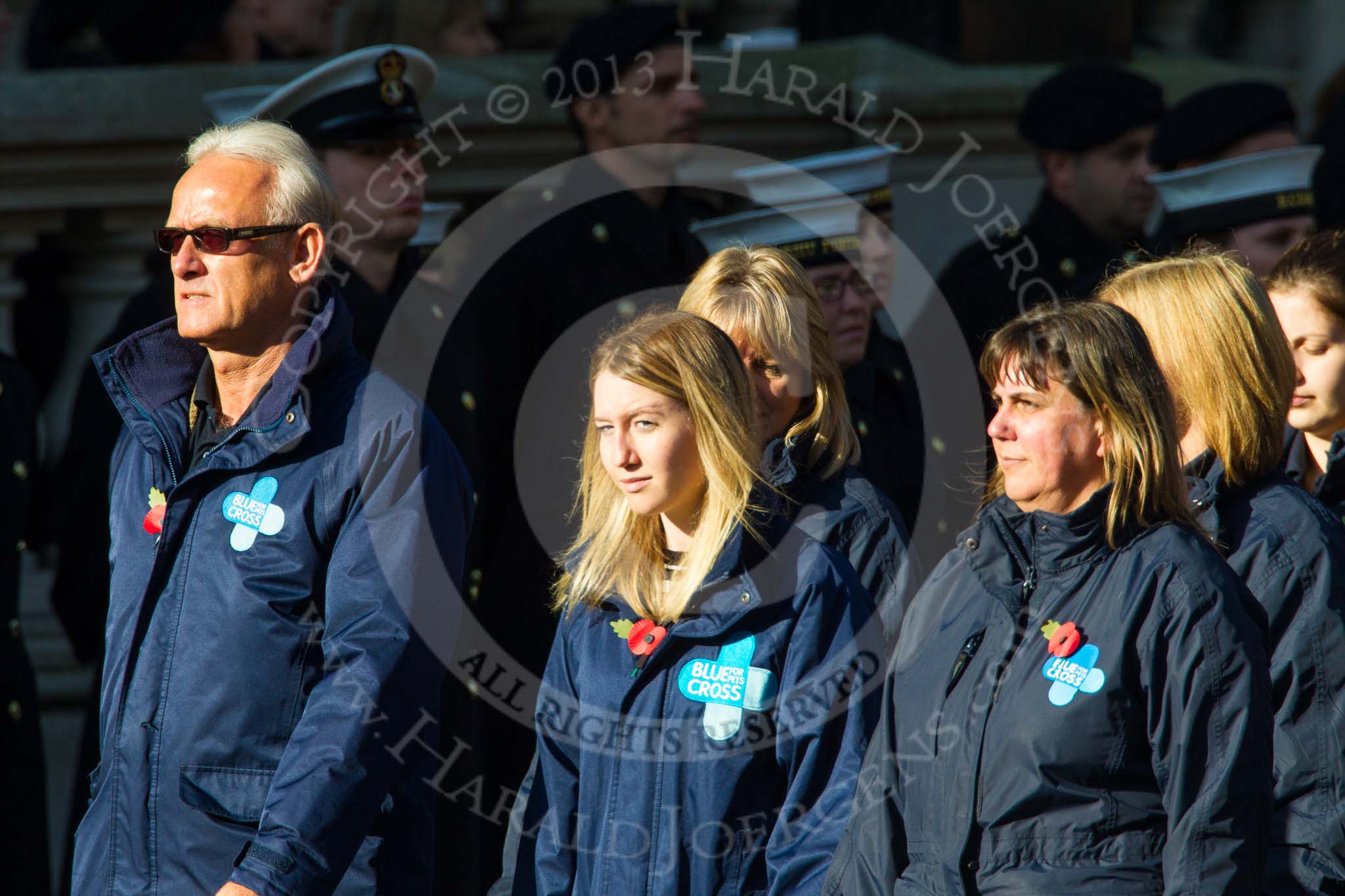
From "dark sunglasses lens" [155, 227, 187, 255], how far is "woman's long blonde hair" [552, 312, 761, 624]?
0.74 metres

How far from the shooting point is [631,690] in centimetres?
285

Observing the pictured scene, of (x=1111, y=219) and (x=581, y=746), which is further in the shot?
(x=1111, y=219)

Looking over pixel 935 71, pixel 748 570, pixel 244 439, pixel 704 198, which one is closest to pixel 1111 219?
pixel 935 71

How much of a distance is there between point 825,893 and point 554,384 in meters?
2.02

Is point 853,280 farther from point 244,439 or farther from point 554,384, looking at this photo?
point 244,439

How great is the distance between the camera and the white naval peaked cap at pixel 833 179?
14.5 feet

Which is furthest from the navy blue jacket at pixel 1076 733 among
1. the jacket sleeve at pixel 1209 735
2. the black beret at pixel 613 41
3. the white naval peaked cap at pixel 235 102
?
the white naval peaked cap at pixel 235 102

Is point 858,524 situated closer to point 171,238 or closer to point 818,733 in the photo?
point 818,733

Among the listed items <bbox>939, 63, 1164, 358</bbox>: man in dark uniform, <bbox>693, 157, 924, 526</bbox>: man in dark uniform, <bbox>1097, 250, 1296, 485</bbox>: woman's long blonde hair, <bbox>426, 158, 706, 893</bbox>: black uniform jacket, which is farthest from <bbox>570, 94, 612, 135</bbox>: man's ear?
<bbox>1097, 250, 1296, 485</bbox>: woman's long blonde hair

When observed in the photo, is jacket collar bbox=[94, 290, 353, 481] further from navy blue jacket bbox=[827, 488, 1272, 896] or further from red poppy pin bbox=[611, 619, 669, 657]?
navy blue jacket bbox=[827, 488, 1272, 896]

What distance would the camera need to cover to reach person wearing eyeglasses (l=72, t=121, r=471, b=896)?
279 cm

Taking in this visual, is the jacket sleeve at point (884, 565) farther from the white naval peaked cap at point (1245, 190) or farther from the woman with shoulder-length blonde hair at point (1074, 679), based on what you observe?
the white naval peaked cap at point (1245, 190)

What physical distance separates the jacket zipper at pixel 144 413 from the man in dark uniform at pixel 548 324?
1153 millimetres

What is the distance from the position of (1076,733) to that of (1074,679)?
76 millimetres
